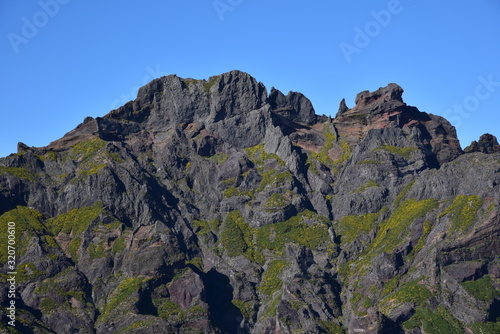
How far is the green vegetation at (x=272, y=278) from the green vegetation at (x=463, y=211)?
4594 centimetres

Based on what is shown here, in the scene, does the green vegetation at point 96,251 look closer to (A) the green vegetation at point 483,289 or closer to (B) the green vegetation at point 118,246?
(B) the green vegetation at point 118,246

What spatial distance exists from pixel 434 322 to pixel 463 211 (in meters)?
34.6

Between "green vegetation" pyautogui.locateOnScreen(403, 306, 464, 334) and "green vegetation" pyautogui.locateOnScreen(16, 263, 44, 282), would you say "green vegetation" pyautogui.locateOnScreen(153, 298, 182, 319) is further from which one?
"green vegetation" pyautogui.locateOnScreen(403, 306, 464, 334)

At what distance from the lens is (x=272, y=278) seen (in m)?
183

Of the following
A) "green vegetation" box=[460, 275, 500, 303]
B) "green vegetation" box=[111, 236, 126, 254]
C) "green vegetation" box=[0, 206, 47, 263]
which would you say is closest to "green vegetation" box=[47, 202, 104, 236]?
"green vegetation" box=[0, 206, 47, 263]

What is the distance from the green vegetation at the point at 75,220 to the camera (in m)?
191

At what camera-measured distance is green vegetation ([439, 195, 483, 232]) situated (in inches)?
6703

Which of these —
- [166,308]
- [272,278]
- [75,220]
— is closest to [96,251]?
[75,220]

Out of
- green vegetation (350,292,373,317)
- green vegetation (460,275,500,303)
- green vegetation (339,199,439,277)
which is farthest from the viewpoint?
green vegetation (339,199,439,277)

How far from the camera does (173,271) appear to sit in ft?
582

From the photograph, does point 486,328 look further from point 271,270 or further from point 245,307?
point 245,307

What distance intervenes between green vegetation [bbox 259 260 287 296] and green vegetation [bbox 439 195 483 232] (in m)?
45.9

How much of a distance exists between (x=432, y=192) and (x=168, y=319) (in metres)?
84.3

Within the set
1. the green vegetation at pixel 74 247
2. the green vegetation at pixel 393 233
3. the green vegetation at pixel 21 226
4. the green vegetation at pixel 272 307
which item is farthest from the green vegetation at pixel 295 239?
the green vegetation at pixel 21 226
